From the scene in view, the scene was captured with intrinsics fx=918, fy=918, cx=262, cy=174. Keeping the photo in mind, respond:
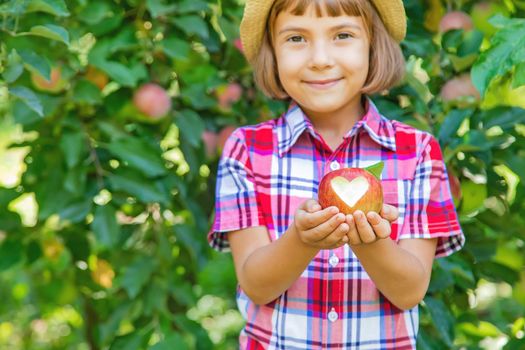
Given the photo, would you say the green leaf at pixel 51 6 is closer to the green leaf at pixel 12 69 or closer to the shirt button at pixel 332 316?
the green leaf at pixel 12 69

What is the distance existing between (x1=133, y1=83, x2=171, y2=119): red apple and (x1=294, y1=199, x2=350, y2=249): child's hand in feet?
2.79

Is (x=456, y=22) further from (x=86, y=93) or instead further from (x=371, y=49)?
(x=86, y=93)

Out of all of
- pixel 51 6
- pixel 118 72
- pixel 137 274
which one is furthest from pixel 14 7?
pixel 137 274

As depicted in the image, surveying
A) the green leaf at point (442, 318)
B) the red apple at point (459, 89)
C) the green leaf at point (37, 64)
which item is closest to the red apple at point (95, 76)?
the green leaf at point (37, 64)

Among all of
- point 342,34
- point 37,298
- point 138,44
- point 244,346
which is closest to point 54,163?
point 138,44

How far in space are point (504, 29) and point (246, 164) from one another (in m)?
0.45

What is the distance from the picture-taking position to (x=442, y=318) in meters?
1.73

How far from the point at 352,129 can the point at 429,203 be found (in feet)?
0.54

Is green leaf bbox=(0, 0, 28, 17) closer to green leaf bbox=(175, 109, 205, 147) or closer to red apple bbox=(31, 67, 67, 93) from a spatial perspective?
red apple bbox=(31, 67, 67, 93)

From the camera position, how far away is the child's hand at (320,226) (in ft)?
3.66

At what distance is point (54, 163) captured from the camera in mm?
2010

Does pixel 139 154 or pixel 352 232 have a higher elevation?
pixel 352 232

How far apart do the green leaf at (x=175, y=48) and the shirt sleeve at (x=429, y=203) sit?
68 cm

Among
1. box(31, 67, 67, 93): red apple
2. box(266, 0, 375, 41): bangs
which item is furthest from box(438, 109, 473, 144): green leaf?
box(31, 67, 67, 93): red apple
